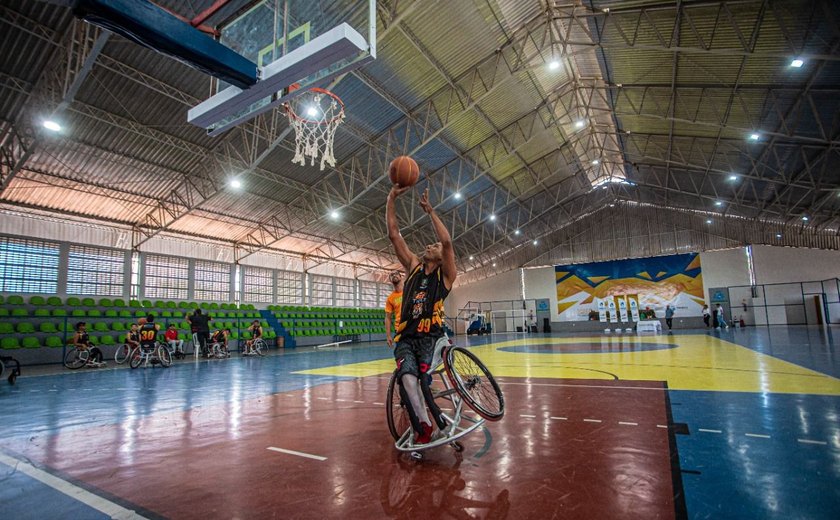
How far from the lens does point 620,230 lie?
33.5 metres

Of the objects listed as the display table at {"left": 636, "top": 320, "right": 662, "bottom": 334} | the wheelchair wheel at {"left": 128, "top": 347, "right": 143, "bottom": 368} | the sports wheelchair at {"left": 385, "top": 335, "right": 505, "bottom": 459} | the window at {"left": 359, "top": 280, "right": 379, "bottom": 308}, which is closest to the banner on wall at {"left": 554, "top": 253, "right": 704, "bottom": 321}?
the display table at {"left": 636, "top": 320, "right": 662, "bottom": 334}

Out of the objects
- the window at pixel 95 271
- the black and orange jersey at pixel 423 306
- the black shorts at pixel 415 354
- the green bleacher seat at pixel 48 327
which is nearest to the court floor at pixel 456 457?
the black shorts at pixel 415 354

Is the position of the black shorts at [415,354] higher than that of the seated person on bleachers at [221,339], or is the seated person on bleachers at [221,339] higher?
the black shorts at [415,354]

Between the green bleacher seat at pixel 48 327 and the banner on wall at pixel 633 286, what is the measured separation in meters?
31.5

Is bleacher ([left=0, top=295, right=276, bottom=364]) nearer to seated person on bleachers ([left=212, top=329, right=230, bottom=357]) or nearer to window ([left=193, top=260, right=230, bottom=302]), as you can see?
seated person on bleachers ([left=212, top=329, right=230, bottom=357])

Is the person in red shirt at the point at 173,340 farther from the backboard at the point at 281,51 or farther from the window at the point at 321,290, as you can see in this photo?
the backboard at the point at 281,51

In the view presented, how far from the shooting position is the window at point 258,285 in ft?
82.8

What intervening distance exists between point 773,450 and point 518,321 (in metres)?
34.0

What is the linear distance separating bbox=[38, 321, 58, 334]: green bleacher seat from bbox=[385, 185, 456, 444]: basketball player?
17289 mm

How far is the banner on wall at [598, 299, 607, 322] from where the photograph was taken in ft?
104

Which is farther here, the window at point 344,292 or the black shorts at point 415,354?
the window at point 344,292

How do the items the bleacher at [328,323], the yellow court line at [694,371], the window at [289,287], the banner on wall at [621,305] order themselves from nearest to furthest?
the yellow court line at [694,371], the bleacher at [328,323], the window at [289,287], the banner on wall at [621,305]

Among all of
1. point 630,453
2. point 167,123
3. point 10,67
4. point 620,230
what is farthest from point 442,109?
point 620,230

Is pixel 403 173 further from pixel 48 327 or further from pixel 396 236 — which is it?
pixel 48 327
